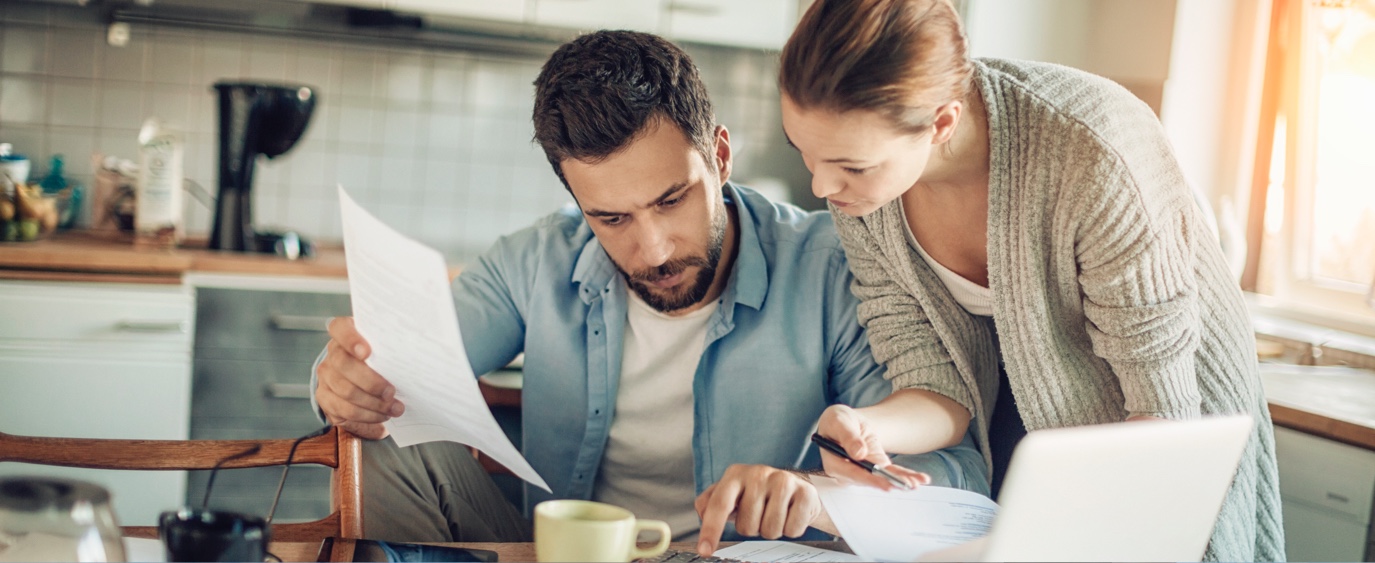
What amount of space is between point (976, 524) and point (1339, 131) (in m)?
2.10

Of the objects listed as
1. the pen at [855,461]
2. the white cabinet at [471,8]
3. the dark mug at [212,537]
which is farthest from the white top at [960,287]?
the white cabinet at [471,8]

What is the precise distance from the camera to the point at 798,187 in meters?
3.46

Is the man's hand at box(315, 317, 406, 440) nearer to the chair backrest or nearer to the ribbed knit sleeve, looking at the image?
the chair backrest

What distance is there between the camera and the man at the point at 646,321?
4.53ft

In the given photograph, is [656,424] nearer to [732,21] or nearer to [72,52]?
[732,21]

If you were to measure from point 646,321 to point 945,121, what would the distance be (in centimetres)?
60

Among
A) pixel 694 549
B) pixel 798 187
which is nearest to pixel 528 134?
pixel 798 187

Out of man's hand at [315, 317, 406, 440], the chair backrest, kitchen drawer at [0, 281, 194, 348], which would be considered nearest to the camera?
the chair backrest

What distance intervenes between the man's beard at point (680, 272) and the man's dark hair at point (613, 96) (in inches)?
5.0

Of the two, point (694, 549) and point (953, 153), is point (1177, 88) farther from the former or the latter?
point (694, 549)

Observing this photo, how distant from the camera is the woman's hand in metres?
1.07

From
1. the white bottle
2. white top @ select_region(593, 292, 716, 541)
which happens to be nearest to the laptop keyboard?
white top @ select_region(593, 292, 716, 541)

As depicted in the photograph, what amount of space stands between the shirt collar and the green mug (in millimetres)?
692

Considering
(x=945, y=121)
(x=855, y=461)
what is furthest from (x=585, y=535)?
(x=945, y=121)
